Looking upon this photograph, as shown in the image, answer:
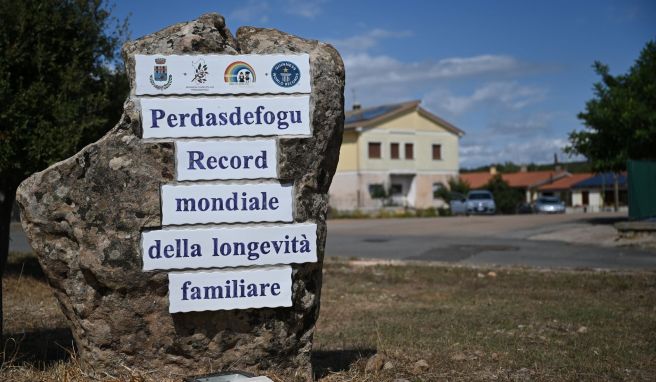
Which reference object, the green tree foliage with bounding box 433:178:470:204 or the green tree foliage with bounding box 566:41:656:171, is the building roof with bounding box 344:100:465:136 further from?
the green tree foliage with bounding box 566:41:656:171

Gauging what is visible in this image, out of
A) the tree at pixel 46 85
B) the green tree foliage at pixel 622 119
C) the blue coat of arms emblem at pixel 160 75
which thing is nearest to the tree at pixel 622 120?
the green tree foliage at pixel 622 119

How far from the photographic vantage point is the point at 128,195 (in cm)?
440

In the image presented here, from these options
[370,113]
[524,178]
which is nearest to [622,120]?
[370,113]

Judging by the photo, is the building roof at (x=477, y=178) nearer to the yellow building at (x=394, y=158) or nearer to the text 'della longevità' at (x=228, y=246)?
the yellow building at (x=394, y=158)

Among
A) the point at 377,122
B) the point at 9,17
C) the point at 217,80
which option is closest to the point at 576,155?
the point at 9,17

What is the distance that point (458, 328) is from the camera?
23.4 ft

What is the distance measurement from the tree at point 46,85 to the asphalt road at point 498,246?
7.69 m

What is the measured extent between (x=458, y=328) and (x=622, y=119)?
15.6 metres

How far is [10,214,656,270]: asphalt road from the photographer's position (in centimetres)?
1391

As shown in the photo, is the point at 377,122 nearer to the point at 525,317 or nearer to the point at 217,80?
the point at 525,317

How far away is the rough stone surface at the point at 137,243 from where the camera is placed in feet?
14.4

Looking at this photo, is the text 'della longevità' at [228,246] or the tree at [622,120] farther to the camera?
the tree at [622,120]

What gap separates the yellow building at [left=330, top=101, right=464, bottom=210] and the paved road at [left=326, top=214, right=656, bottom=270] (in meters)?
22.2

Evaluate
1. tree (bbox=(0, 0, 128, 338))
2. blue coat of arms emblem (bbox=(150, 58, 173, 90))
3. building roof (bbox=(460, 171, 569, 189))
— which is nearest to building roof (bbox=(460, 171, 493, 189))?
building roof (bbox=(460, 171, 569, 189))
